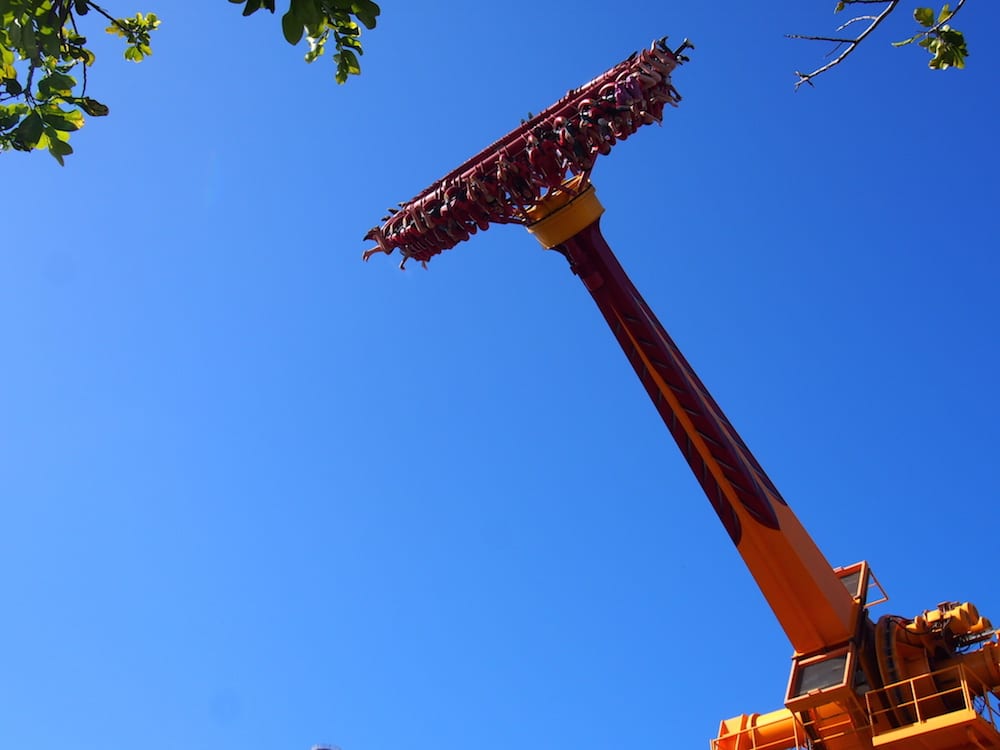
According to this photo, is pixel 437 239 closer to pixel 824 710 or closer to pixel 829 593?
pixel 829 593

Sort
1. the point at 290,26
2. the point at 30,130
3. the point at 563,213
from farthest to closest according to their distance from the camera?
the point at 563,213, the point at 30,130, the point at 290,26

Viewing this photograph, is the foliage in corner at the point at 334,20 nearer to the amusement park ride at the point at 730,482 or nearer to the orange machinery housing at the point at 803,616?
the amusement park ride at the point at 730,482

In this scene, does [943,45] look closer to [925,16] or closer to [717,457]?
[925,16]

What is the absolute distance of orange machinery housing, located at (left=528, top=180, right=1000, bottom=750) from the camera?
1369cm

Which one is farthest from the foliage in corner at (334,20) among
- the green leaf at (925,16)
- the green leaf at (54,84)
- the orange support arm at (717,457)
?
the orange support arm at (717,457)

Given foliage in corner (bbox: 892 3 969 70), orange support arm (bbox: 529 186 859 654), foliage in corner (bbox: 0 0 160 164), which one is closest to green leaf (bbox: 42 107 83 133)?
foliage in corner (bbox: 0 0 160 164)

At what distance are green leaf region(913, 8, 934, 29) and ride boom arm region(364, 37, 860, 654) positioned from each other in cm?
927

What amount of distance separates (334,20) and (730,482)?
1088cm

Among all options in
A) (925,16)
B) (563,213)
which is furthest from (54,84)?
(563,213)

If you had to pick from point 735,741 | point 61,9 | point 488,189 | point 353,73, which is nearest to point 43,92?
point 61,9

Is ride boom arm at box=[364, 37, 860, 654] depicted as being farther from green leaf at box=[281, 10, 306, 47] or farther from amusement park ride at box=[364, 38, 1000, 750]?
green leaf at box=[281, 10, 306, 47]

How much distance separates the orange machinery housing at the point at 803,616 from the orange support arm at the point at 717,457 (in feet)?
0.05

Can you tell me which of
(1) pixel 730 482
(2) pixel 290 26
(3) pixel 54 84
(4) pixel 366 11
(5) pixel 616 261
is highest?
(5) pixel 616 261

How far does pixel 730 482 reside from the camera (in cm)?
1527
